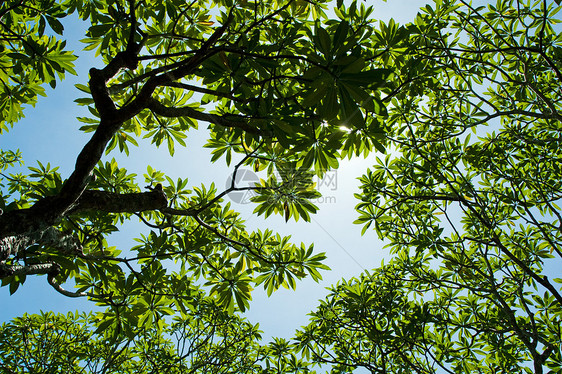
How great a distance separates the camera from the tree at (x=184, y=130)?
1.92 m

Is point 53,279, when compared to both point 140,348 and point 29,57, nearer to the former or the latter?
point 29,57

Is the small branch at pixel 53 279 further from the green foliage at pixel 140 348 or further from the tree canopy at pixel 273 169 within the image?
the green foliage at pixel 140 348

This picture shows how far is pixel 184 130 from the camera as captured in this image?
328cm

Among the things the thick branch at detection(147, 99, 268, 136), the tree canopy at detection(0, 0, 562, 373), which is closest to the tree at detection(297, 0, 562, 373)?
the tree canopy at detection(0, 0, 562, 373)

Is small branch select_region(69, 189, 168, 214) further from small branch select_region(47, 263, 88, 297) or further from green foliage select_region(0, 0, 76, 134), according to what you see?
green foliage select_region(0, 0, 76, 134)

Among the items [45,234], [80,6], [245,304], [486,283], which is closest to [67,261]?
[45,234]

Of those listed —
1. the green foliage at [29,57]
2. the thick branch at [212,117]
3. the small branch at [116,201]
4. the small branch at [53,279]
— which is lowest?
the small branch at [53,279]

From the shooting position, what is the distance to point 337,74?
1779mm

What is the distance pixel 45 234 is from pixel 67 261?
51 centimetres

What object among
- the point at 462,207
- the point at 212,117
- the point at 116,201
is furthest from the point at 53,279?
the point at 462,207

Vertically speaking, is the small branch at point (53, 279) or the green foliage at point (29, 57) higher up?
the green foliage at point (29, 57)

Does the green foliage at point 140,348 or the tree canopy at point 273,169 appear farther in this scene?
the green foliage at point 140,348

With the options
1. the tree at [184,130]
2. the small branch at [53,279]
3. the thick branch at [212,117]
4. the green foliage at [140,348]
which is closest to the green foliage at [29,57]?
the tree at [184,130]

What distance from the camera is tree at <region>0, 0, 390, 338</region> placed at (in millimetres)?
1918
